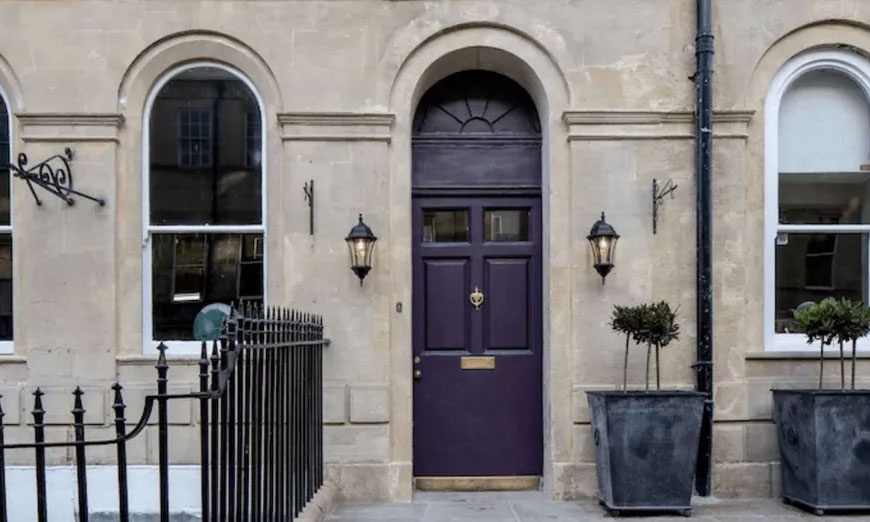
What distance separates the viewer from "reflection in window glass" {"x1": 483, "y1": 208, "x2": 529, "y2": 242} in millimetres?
→ 7676

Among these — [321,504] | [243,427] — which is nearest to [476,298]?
[321,504]

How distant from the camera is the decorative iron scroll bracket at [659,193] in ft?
23.4

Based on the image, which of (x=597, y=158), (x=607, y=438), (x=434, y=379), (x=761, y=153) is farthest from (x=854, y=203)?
(x=434, y=379)

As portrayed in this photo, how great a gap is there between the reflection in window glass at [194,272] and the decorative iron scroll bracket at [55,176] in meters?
0.72

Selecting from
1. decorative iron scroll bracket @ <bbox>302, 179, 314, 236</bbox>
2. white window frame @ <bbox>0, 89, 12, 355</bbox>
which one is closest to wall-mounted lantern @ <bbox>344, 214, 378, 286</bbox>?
decorative iron scroll bracket @ <bbox>302, 179, 314, 236</bbox>

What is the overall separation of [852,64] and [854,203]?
1.27 metres

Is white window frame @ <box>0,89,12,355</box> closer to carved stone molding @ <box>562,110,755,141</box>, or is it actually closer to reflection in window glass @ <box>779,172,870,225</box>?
carved stone molding @ <box>562,110,755,141</box>

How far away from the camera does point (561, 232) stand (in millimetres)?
7184

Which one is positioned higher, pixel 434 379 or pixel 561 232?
pixel 561 232

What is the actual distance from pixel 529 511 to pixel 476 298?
6.48 ft

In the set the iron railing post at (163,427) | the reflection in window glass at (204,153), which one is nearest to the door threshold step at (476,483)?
the reflection in window glass at (204,153)

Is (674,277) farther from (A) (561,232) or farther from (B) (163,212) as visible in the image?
(B) (163,212)

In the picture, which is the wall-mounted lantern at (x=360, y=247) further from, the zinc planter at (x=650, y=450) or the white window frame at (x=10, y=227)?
the white window frame at (x=10, y=227)

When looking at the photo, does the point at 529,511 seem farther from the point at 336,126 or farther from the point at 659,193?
the point at 336,126
